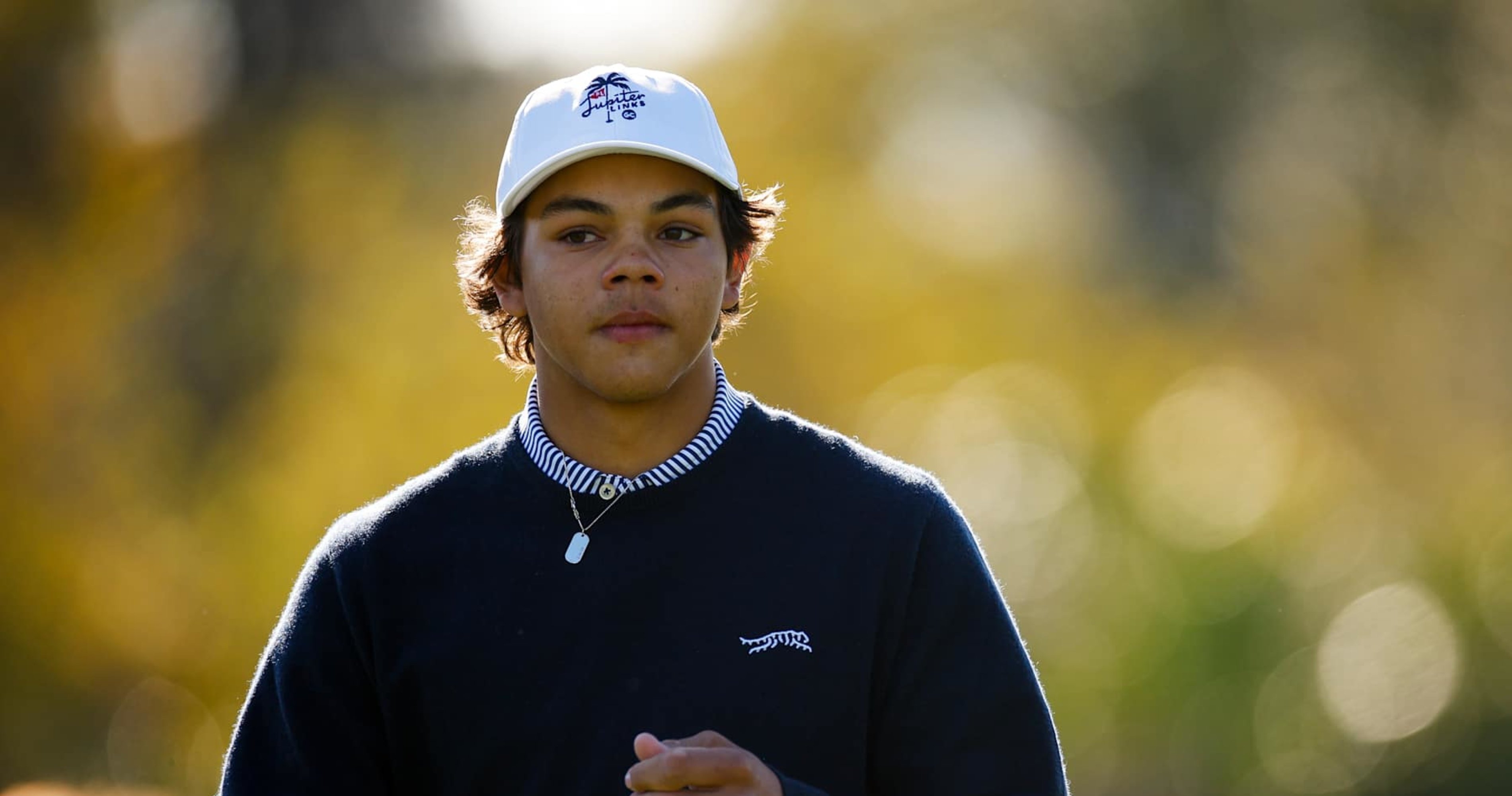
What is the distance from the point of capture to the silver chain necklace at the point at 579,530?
3.14 meters

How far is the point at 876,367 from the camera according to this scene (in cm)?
1226

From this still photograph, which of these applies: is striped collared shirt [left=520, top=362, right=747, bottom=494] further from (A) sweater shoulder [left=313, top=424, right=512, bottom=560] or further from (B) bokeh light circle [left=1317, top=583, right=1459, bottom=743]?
(B) bokeh light circle [left=1317, top=583, right=1459, bottom=743]

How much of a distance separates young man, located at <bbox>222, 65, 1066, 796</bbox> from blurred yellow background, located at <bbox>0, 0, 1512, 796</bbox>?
672 cm

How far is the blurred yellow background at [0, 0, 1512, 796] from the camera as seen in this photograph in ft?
35.7

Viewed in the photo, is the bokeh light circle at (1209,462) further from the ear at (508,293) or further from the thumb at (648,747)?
the thumb at (648,747)

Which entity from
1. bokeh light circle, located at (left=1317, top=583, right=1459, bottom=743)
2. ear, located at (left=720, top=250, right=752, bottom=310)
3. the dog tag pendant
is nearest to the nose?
ear, located at (left=720, top=250, right=752, bottom=310)

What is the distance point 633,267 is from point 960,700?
3.17 ft

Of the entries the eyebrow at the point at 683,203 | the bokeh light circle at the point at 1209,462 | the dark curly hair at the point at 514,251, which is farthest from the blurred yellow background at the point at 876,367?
the eyebrow at the point at 683,203

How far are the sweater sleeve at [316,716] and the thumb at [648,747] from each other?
0.71 metres

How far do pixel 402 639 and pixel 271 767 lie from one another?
333 millimetres

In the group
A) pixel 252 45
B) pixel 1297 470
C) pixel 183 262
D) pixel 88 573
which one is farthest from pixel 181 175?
pixel 1297 470

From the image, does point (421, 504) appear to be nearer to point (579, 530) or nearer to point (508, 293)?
point (579, 530)

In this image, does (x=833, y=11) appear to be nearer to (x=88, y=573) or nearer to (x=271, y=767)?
(x=88, y=573)

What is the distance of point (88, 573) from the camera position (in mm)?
10797
